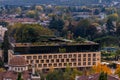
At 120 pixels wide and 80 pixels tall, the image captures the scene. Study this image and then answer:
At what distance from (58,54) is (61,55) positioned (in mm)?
242

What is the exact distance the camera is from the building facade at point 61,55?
41906mm

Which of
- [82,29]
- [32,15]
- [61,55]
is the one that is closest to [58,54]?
[61,55]

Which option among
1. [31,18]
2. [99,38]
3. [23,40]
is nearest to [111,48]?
[99,38]

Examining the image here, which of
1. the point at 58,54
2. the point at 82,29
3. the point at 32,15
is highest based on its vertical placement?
the point at 58,54

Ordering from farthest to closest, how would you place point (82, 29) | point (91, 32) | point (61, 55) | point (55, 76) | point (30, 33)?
point (82, 29)
point (91, 32)
point (30, 33)
point (61, 55)
point (55, 76)

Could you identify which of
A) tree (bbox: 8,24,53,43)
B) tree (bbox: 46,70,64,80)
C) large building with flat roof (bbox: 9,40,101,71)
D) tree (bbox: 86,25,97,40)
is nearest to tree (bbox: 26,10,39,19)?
tree (bbox: 86,25,97,40)

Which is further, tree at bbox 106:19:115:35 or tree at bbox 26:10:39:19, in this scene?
tree at bbox 26:10:39:19

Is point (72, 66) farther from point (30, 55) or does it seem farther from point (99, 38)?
point (99, 38)

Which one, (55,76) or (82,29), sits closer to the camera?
(55,76)

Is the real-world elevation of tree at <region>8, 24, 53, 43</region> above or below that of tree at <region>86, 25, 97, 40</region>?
above

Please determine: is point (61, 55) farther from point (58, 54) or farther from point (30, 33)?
point (30, 33)

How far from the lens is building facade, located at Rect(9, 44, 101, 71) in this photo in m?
41.9

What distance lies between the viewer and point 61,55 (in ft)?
140

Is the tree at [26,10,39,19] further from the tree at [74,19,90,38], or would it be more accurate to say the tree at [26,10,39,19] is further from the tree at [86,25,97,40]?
the tree at [86,25,97,40]
